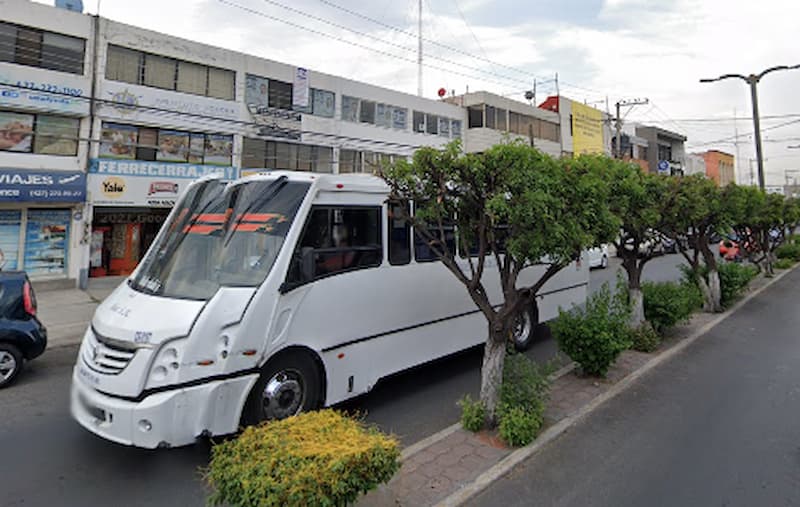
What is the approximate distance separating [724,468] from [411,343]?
329 cm

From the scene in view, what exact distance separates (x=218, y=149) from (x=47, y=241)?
7235 millimetres

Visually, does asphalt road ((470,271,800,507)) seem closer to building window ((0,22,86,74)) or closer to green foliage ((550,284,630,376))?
green foliage ((550,284,630,376))

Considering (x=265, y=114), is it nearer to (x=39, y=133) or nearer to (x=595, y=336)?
(x=39, y=133)

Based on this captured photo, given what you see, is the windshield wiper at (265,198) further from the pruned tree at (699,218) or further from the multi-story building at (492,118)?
the multi-story building at (492,118)

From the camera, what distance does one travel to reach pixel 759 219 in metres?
13.4

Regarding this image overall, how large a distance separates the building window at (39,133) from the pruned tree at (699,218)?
1855cm

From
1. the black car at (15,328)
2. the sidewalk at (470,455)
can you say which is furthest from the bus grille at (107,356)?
the black car at (15,328)

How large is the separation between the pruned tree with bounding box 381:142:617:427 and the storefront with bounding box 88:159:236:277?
1423cm

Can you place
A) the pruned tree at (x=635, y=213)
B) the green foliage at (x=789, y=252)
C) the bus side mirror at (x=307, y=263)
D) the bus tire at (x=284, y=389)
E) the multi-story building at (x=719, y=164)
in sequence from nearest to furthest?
the bus tire at (x=284, y=389) → the bus side mirror at (x=307, y=263) → the pruned tree at (x=635, y=213) → the green foliage at (x=789, y=252) → the multi-story building at (x=719, y=164)

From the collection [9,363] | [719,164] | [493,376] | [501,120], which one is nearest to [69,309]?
[9,363]

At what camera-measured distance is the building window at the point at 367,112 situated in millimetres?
25406

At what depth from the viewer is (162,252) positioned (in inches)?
188

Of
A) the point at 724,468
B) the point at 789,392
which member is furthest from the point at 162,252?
the point at 789,392

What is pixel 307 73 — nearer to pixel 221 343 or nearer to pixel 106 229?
pixel 106 229
